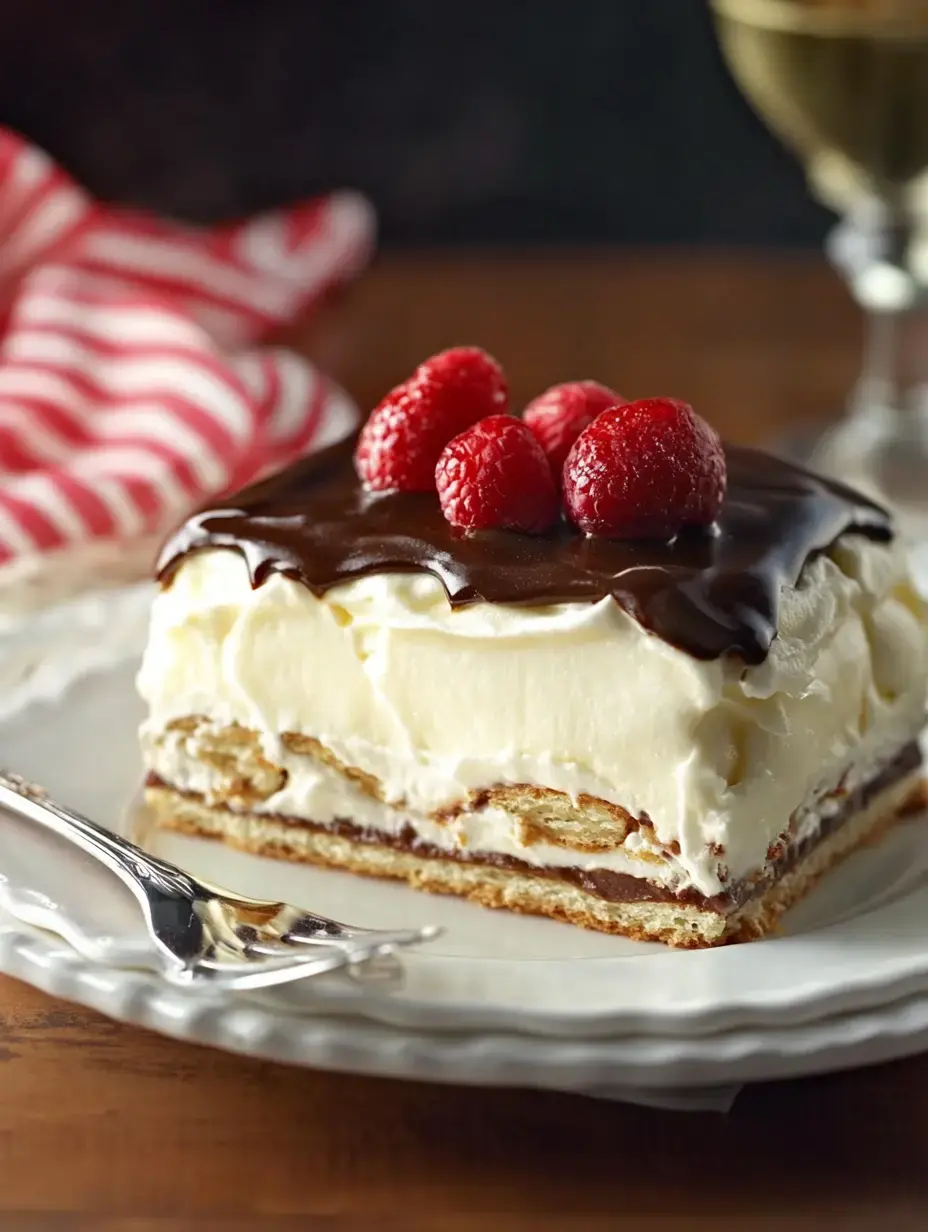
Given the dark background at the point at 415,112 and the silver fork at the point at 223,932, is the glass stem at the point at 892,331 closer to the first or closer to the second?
the dark background at the point at 415,112

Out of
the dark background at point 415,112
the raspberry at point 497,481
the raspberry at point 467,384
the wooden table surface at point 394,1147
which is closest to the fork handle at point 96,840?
the wooden table surface at point 394,1147

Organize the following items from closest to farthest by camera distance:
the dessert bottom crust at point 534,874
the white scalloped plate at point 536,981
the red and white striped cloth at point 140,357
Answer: the white scalloped plate at point 536,981 → the dessert bottom crust at point 534,874 → the red and white striped cloth at point 140,357

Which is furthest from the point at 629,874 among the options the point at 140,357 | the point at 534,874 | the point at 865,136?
the point at 140,357

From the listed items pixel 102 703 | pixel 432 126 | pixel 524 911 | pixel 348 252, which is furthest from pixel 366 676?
pixel 432 126

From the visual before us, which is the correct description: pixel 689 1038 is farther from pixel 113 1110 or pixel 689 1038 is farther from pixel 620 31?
pixel 620 31

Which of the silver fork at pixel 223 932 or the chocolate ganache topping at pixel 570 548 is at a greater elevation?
the chocolate ganache topping at pixel 570 548

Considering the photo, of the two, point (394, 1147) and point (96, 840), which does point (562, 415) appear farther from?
point (394, 1147)

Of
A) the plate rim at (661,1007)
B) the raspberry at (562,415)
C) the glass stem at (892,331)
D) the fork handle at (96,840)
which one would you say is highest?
the raspberry at (562,415)

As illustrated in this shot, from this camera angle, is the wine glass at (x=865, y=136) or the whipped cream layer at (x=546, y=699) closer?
the whipped cream layer at (x=546, y=699)
